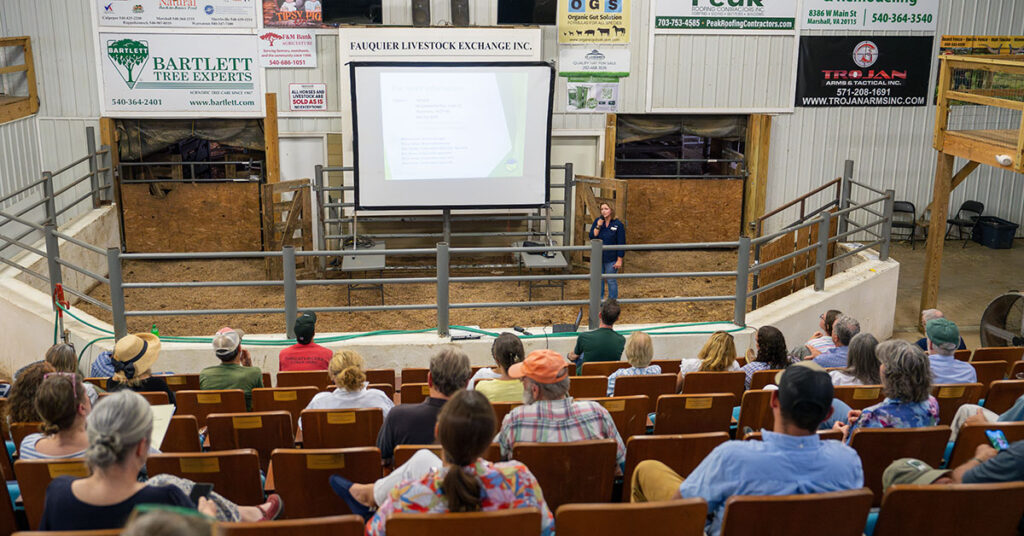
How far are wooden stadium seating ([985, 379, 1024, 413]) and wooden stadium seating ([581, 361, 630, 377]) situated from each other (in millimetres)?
2071

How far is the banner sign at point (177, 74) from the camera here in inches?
420

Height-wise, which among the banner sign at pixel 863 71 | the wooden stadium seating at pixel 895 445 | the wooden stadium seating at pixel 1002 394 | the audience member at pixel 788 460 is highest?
the banner sign at pixel 863 71

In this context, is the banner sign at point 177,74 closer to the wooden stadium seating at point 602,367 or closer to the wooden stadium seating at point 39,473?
the wooden stadium seating at point 602,367

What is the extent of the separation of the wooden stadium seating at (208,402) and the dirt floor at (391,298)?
371 centimetres

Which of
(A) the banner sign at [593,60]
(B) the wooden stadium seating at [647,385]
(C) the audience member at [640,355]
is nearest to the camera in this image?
(B) the wooden stadium seating at [647,385]

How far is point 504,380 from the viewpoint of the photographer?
4531 mm

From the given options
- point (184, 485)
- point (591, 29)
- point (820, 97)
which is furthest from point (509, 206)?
point (184, 485)

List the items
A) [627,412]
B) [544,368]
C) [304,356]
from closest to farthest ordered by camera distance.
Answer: [544,368] → [627,412] → [304,356]

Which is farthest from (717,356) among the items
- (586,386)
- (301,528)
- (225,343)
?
(301,528)

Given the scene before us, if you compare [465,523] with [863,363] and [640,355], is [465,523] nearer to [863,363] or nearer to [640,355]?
[640,355]

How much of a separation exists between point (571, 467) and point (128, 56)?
9394mm

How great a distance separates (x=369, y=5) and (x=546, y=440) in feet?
27.7

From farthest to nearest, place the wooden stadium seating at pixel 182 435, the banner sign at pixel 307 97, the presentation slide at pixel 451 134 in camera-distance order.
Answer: the banner sign at pixel 307 97
the presentation slide at pixel 451 134
the wooden stadium seating at pixel 182 435

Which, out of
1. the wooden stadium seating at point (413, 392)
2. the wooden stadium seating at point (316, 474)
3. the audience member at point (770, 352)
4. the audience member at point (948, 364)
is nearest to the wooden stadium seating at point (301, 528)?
the wooden stadium seating at point (316, 474)
